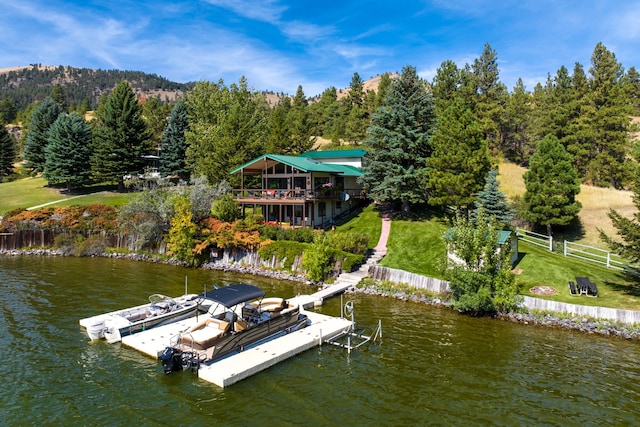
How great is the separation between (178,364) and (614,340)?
2125 centimetres

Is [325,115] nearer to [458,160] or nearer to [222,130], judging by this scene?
[222,130]

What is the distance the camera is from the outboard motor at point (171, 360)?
647 inches

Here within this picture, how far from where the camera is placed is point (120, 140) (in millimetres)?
58469

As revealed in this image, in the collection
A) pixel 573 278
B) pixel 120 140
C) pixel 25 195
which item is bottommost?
pixel 573 278

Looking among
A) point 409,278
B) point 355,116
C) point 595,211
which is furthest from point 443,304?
point 355,116

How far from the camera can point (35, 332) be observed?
20391 millimetres

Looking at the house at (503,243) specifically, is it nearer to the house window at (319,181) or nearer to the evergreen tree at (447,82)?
the house window at (319,181)

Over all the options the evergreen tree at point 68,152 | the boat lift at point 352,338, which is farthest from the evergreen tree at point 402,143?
the evergreen tree at point 68,152

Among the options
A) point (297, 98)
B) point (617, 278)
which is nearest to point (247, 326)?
point (617, 278)

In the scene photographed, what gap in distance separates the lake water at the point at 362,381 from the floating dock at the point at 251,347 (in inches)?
16.7

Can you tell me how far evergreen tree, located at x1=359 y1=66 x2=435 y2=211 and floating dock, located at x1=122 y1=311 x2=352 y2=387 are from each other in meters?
20.8

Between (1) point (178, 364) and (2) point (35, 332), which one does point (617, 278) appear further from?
(2) point (35, 332)

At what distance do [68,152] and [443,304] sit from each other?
5790 centimetres

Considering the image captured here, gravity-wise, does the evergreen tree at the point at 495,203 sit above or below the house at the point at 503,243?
above
